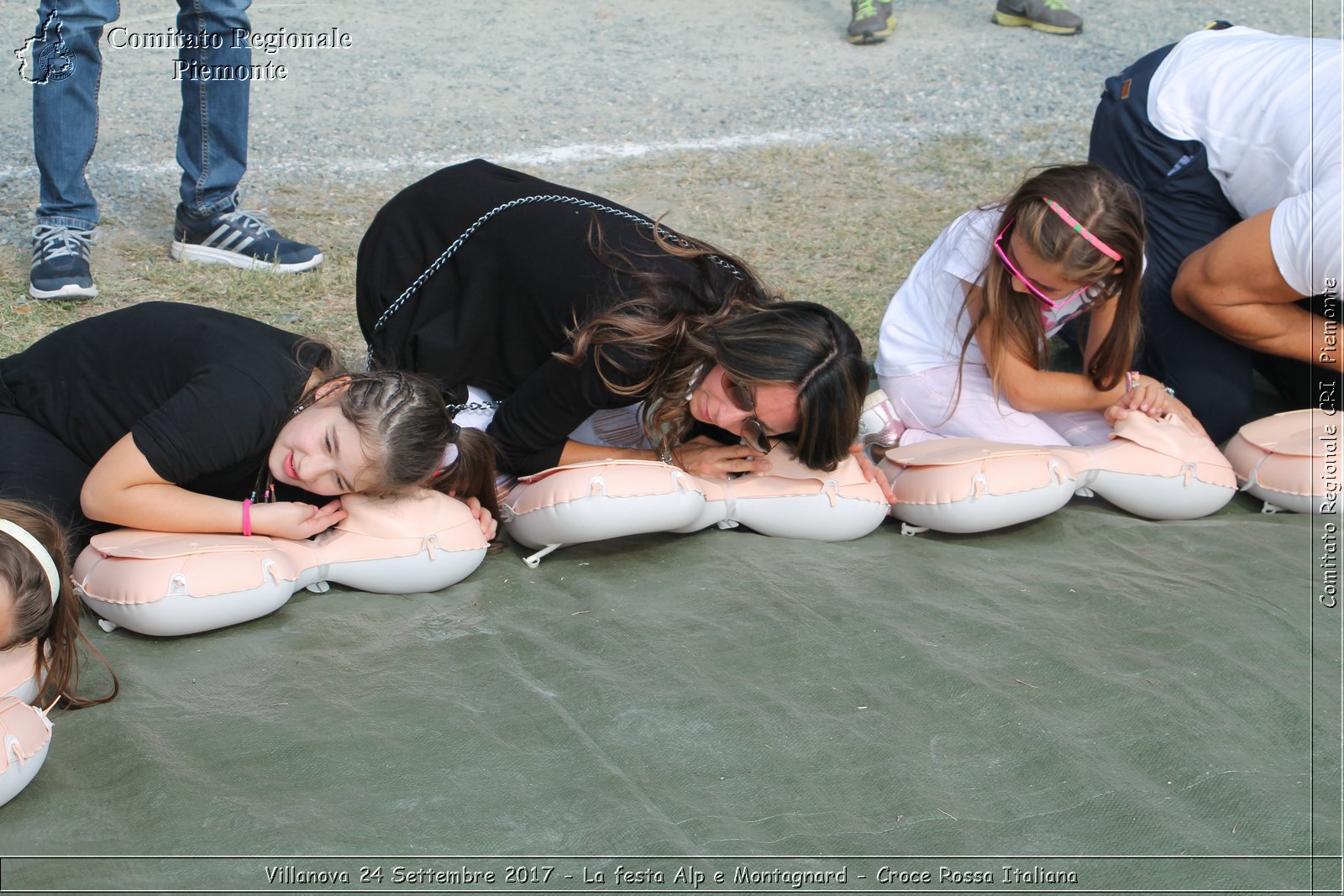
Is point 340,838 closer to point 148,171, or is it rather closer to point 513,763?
point 513,763

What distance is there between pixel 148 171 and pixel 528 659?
2.83 meters

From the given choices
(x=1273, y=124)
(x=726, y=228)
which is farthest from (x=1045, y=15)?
(x=1273, y=124)

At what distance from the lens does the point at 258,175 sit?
406 cm

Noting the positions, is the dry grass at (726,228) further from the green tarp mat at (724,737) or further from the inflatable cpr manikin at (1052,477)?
the green tarp mat at (724,737)

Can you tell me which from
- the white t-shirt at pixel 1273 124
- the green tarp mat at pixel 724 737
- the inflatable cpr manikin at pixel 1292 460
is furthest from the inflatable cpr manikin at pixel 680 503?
the white t-shirt at pixel 1273 124

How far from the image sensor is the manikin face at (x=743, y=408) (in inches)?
80.6

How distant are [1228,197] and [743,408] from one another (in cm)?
153

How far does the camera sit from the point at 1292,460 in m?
2.57

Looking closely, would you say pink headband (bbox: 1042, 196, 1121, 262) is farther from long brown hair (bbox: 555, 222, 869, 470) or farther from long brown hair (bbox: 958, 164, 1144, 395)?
long brown hair (bbox: 555, 222, 869, 470)

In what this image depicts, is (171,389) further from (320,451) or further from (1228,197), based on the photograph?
(1228,197)

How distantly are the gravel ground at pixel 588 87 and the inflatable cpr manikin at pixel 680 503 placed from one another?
2.01 meters

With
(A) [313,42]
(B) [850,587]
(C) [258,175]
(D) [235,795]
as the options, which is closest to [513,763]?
(D) [235,795]

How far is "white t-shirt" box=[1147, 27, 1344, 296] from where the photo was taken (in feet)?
8.03

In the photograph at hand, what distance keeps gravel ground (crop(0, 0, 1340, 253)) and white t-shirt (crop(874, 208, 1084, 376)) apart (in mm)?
1812
